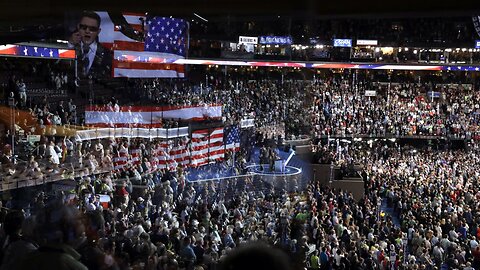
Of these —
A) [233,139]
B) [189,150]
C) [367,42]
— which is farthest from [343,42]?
[189,150]

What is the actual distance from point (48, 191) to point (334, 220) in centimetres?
414

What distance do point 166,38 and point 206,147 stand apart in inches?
74.0

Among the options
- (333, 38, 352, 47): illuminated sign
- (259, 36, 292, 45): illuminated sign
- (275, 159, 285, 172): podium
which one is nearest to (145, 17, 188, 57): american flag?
(259, 36, 292, 45): illuminated sign

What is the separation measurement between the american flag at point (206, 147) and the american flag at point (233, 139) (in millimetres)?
49

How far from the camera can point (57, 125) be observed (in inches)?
235

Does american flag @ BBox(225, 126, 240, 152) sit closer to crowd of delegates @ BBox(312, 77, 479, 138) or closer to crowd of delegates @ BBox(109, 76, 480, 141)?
crowd of delegates @ BBox(109, 76, 480, 141)

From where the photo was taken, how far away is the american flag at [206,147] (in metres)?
4.04

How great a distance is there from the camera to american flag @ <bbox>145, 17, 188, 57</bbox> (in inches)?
74.7

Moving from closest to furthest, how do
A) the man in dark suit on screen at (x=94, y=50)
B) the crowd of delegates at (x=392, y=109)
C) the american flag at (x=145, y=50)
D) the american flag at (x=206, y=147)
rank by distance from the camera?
the man in dark suit on screen at (x=94, y=50) → the american flag at (x=145, y=50) → the american flag at (x=206, y=147) → the crowd of delegates at (x=392, y=109)

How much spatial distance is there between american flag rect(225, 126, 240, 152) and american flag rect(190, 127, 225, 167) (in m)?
0.05

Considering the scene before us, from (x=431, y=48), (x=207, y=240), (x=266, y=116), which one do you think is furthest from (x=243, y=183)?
(x=431, y=48)

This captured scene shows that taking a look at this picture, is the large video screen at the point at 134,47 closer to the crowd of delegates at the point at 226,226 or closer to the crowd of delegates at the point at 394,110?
the crowd of delegates at the point at 226,226

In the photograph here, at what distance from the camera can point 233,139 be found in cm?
→ 430

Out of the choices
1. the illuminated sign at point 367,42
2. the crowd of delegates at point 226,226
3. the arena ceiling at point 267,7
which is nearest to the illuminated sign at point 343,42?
the illuminated sign at point 367,42
